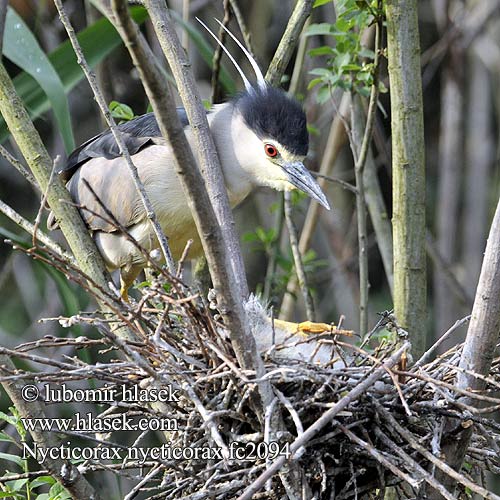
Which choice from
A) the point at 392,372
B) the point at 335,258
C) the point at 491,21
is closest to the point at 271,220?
the point at 335,258

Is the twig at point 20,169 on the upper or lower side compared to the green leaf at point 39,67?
lower

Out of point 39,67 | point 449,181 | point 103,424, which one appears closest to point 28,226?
point 39,67

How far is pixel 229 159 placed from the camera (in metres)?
2.99

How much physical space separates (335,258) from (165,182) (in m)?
2.31

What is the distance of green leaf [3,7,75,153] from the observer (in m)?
2.67

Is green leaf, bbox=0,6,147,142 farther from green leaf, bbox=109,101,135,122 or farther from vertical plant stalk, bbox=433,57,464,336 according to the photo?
vertical plant stalk, bbox=433,57,464,336

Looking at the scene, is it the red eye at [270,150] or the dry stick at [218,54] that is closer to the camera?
the red eye at [270,150]

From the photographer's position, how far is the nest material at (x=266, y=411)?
1.92m

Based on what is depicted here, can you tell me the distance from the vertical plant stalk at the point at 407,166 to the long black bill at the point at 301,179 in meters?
0.25

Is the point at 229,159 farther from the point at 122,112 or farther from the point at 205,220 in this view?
the point at 205,220

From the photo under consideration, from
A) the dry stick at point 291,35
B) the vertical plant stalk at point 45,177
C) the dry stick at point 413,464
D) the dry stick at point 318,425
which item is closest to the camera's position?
the dry stick at point 318,425

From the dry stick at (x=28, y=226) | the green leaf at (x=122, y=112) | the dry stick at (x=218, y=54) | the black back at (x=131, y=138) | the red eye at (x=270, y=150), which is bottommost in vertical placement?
the dry stick at (x=28, y=226)

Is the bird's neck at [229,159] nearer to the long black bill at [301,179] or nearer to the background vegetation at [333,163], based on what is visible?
the long black bill at [301,179]

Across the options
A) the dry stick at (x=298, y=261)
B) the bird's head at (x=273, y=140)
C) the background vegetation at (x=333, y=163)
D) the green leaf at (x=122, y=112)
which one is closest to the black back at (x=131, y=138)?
the green leaf at (x=122, y=112)
